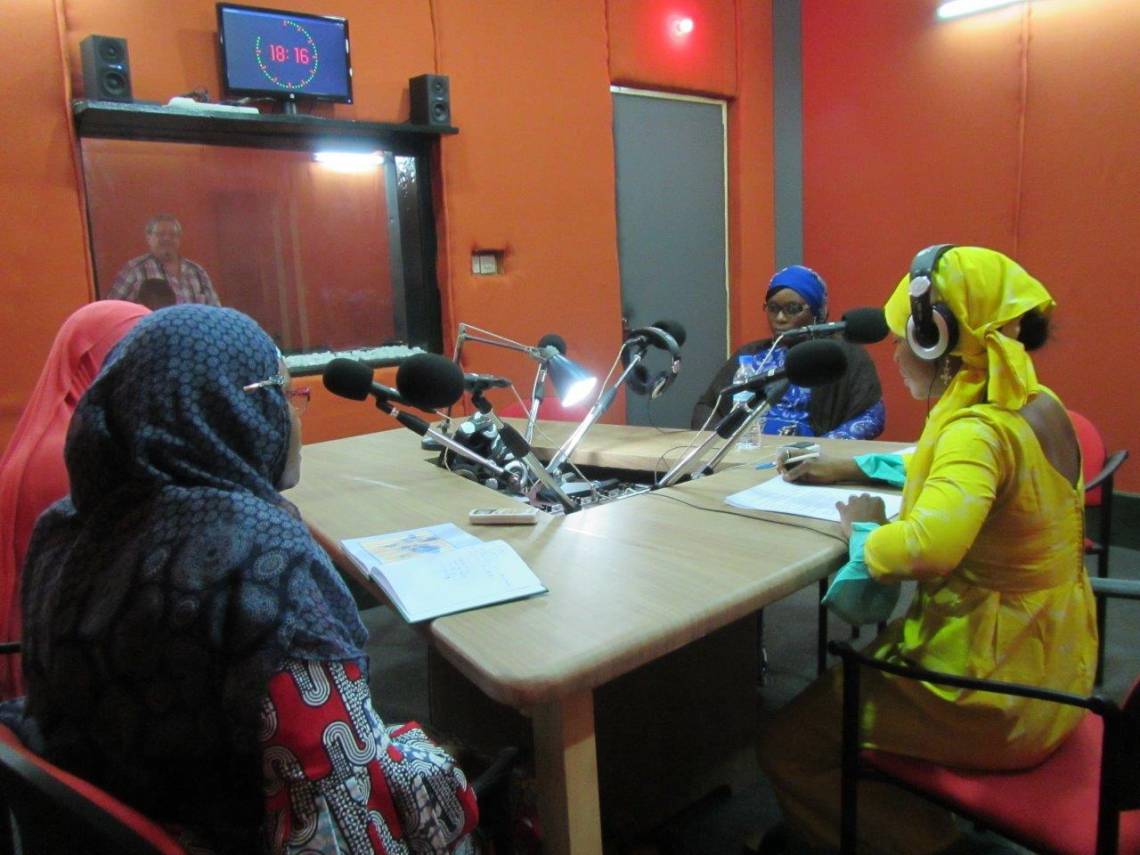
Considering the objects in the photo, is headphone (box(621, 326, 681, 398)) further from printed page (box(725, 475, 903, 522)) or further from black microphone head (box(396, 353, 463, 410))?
black microphone head (box(396, 353, 463, 410))

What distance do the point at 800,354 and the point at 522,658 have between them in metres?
0.77

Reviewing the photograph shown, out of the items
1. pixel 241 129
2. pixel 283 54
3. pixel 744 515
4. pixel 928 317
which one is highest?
pixel 283 54

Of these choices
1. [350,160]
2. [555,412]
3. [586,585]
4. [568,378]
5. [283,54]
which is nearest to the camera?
[586,585]

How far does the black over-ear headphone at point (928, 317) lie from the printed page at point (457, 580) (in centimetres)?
70

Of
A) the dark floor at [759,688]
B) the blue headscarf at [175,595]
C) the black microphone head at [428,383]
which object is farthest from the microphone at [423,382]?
the dark floor at [759,688]

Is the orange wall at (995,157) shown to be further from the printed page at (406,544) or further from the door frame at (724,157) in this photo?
the printed page at (406,544)

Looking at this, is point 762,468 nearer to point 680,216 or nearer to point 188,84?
point 188,84

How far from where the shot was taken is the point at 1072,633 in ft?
4.11

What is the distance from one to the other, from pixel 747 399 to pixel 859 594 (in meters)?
0.48

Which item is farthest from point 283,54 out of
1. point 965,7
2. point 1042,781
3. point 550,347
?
point 1042,781

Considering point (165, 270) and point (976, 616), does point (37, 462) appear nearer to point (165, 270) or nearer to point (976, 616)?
point (976, 616)

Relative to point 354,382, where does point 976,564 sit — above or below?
below

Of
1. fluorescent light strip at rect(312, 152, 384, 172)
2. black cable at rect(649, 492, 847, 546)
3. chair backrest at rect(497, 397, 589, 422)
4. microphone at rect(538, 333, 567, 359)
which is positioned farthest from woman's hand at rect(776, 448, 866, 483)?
fluorescent light strip at rect(312, 152, 384, 172)

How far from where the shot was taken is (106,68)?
281 cm
